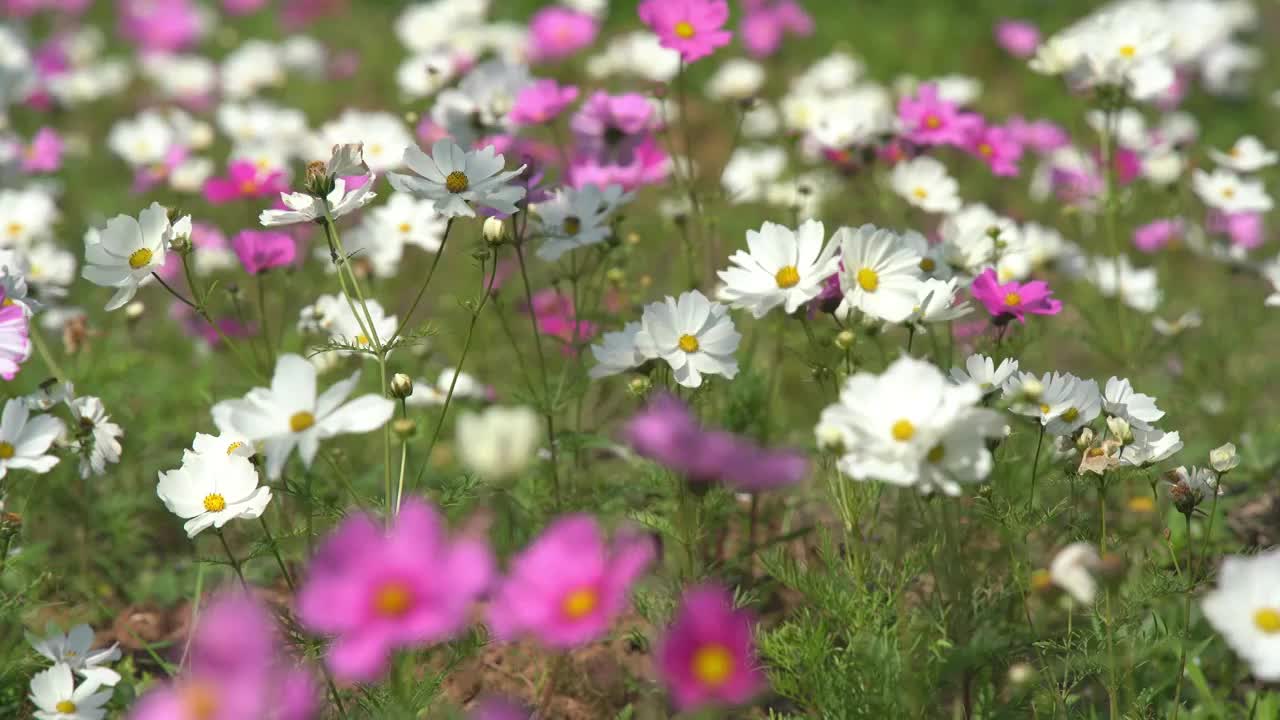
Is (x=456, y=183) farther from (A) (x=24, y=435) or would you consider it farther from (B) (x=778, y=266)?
(A) (x=24, y=435)

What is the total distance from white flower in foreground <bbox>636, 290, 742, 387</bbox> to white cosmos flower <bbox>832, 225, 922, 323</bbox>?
0.20 metres

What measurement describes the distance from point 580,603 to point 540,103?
1.71m

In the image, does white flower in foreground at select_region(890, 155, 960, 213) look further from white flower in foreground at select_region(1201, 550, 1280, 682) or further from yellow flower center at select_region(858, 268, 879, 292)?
white flower in foreground at select_region(1201, 550, 1280, 682)

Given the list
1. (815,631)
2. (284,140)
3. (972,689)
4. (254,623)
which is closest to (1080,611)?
(972,689)

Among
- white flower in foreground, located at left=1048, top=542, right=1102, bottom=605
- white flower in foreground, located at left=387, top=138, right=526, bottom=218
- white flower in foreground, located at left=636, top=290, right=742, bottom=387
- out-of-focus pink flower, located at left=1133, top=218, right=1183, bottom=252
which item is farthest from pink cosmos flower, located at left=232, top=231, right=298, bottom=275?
out-of-focus pink flower, located at left=1133, top=218, right=1183, bottom=252

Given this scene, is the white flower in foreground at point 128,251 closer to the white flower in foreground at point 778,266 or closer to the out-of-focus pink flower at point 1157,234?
the white flower in foreground at point 778,266

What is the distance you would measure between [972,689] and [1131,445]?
548 mm

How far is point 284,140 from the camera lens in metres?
3.71

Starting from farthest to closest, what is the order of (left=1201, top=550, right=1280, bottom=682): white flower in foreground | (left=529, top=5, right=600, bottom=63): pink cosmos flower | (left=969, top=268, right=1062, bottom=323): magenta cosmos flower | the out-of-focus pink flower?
(left=529, top=5, right=600, bottom=63): pink cosmos flower < the out-of-focus pink flower < (left=969, top=268, right=1062, bottom=323): magenta cosmos flower < (left=1201, top=550, right=1280, bottom=682): white flower in foreground

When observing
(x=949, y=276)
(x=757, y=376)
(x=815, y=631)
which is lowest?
(x=757, y=376)

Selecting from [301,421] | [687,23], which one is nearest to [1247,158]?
[687,23]

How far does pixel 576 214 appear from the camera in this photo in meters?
2.18

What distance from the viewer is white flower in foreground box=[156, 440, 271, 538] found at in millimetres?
1742

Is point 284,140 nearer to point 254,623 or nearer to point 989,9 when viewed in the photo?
point 254,623
